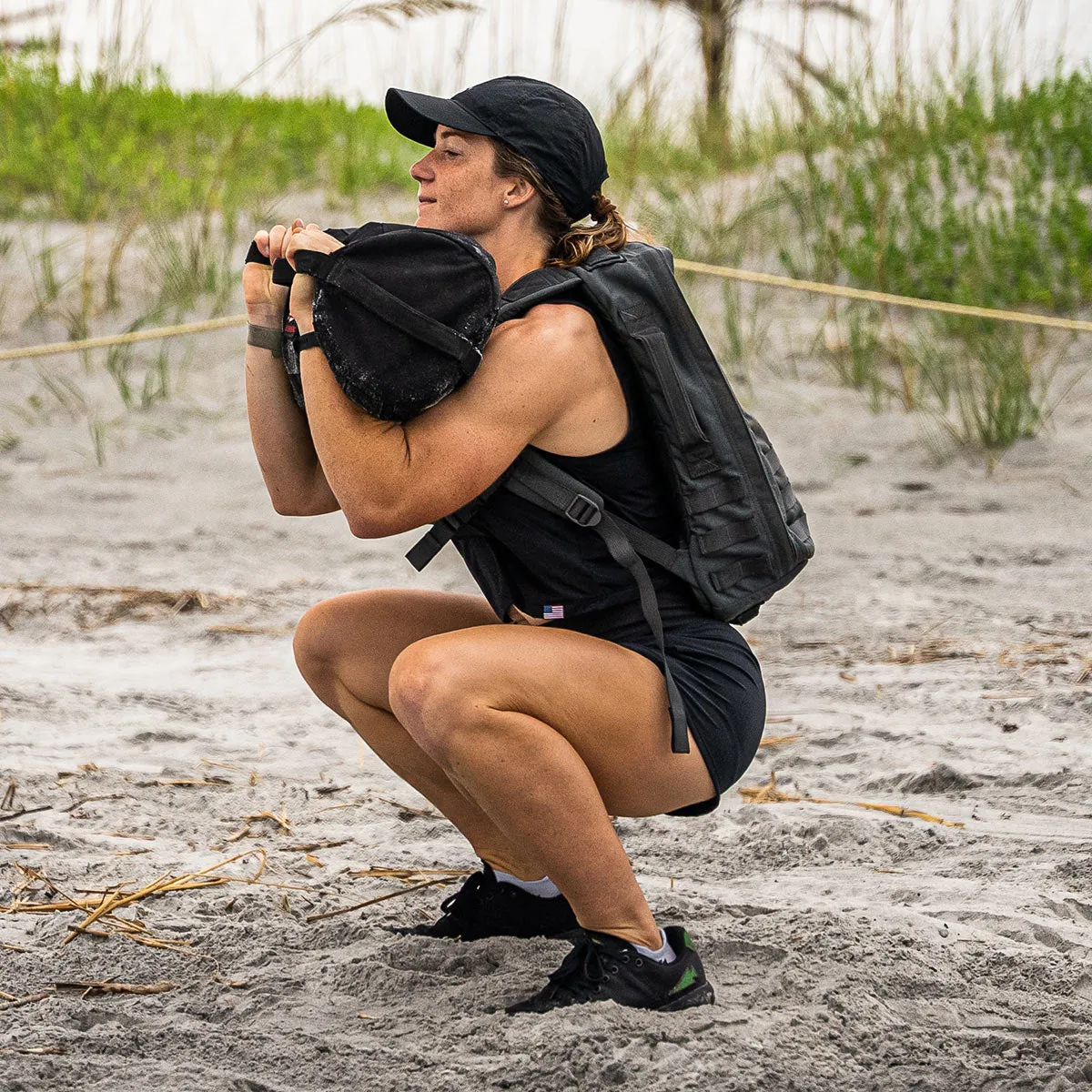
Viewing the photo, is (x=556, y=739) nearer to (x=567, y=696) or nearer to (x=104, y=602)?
(x=567, y=696)

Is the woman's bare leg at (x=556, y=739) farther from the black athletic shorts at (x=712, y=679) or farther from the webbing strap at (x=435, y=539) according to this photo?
the webbing strap at (x=435, y=539)

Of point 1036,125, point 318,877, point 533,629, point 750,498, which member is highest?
point 1036,125

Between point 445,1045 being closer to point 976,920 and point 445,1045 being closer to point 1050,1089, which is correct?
point 1050,1089

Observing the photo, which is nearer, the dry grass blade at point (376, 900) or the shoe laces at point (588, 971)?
the shoe laces at point (588, 971)

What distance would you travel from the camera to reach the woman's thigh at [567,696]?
1.91 metres

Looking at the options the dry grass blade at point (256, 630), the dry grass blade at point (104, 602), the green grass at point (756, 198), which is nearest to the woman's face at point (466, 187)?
the dry grass blade at point (256, 630)

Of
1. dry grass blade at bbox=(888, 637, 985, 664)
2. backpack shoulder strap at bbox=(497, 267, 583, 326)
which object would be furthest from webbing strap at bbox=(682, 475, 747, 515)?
dry grass blade at bbox=(888, 637, 985, 664)

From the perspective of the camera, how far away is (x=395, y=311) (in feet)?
6.15

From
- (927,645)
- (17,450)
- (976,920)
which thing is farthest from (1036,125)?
(976,920)

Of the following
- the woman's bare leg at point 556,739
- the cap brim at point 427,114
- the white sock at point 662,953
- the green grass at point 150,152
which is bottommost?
the white sock at point 662,953

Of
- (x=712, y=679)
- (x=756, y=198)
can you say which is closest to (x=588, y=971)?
(x=712, y=679)

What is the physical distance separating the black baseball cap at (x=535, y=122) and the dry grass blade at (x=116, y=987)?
4.35 feet

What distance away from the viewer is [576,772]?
6.37 ft

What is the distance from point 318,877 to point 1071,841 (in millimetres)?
1404
